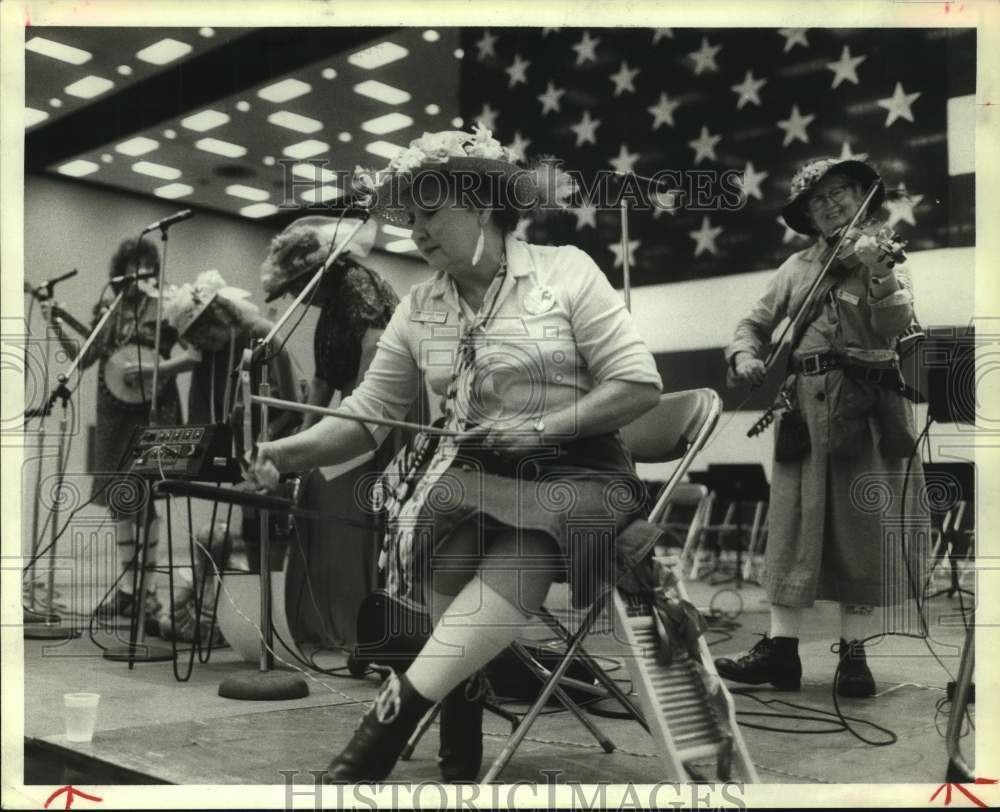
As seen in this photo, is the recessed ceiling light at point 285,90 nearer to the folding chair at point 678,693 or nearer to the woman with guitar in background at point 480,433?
the woman with guitar in background at point 480,433

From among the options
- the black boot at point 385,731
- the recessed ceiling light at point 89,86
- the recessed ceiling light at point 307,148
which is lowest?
the black boot at point 385,731

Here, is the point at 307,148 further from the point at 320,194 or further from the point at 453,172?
the point at 453,172

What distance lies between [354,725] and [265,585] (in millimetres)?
816

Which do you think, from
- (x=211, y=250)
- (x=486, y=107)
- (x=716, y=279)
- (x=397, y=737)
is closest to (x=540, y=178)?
(x=486, y=107)

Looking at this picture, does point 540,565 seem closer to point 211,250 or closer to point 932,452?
point 932,452

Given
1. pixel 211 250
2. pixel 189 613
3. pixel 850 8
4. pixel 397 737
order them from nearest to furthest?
pixel 397 737, pixel 850 8, pixel 211 250, pixel 189 613

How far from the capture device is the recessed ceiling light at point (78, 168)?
137 inches

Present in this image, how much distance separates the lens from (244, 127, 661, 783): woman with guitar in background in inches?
95.0

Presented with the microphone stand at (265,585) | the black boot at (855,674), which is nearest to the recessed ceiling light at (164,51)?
the microphone stand at (265,585)

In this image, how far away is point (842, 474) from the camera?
11.1 feet

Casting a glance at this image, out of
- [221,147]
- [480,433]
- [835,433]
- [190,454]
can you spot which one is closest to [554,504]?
[480,433]

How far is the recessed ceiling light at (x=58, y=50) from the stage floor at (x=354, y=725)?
1694 mm

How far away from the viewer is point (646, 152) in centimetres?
341

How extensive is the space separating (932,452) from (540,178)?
136cm
